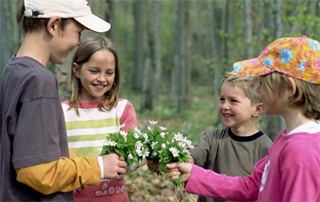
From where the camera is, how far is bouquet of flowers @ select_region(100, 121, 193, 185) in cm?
311

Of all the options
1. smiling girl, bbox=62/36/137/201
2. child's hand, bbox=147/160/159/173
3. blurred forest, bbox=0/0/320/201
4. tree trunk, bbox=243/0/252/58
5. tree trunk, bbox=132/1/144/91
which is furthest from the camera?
A: tree trunk, bbox=132/1/144/91

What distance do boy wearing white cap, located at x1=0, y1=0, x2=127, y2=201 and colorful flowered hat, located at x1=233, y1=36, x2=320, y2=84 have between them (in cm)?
96

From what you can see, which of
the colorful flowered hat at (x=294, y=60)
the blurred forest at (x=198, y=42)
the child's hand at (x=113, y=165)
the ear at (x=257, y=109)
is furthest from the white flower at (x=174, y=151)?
the blurred forest at (x=198, y=42)

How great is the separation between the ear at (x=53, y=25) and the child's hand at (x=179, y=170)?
1.04 meters

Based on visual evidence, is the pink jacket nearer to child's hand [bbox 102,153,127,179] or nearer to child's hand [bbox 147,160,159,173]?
child's hand [bbox 147,160,159,173]

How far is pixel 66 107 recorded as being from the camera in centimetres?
384

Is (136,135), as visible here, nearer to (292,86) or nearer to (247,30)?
(292,86)

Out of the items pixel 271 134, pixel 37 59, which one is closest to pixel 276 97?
pixel 37 59

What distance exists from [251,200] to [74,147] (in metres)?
1.31

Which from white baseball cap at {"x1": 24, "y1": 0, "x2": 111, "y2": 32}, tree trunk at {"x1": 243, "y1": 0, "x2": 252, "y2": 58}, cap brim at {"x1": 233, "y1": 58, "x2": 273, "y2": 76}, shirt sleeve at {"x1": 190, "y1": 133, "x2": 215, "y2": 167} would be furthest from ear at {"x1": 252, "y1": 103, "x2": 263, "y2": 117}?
tree trunk at {"x1": 243, "y1": 0, "x2": 252, "y2": 58}

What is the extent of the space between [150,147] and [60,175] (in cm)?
74

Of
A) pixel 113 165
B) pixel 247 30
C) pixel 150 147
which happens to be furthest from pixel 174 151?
pixel 247 30

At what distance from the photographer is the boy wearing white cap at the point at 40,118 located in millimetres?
2562

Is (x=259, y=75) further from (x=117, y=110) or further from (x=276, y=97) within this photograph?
(x=117, y=110)
